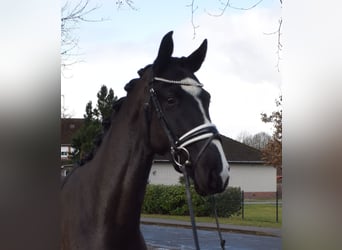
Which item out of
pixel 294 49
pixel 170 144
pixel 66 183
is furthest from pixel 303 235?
pixel 66 183

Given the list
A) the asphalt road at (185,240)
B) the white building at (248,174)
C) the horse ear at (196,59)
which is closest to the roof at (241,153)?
the white building at (248,174)

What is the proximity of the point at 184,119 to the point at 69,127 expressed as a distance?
140cm

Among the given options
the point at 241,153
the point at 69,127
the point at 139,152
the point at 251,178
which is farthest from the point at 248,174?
Result: the point at 139,152

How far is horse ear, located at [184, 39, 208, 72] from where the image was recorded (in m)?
1.98

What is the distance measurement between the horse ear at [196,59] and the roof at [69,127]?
1033 millimetres

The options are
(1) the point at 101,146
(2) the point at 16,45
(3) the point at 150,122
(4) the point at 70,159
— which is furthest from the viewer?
(4) the point at 70,159

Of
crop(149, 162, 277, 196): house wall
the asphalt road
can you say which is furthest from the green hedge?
crop(149, 162, 277, 196): house wall

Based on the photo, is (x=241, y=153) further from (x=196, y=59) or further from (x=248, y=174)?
(x=196, y=59)

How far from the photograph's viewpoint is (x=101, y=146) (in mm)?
2203

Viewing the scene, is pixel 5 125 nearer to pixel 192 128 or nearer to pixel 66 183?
pixel 192 128

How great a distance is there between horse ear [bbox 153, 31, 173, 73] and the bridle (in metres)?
0.05

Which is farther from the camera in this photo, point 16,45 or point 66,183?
point 66,183

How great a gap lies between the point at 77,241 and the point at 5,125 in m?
1.15

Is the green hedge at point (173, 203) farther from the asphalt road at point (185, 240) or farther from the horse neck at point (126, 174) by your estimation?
the horse neck at point (126, 174)
